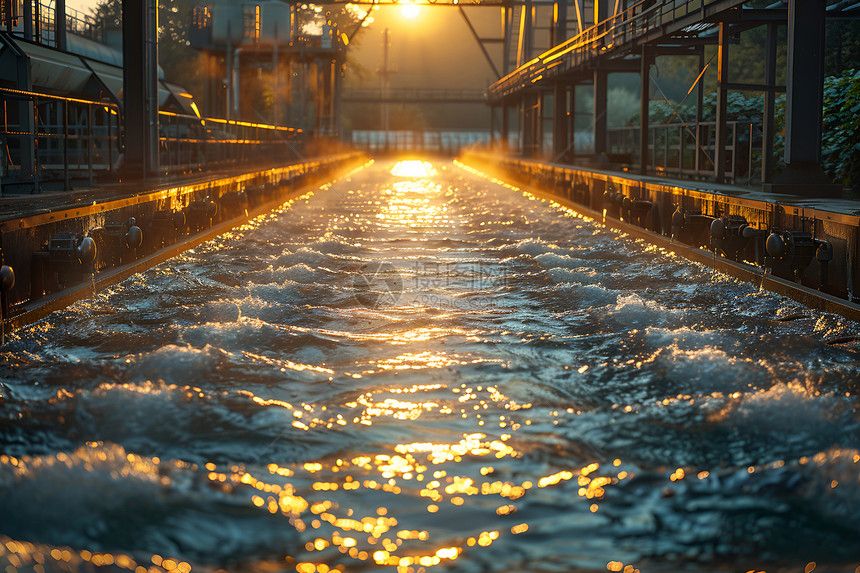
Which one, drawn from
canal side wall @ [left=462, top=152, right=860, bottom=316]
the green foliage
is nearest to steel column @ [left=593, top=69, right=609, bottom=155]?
the green foliage

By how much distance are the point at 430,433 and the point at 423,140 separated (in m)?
99.3

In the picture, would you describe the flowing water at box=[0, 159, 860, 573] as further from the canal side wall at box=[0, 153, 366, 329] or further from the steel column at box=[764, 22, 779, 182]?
the steel column at box=[764, 22, 779, 182]

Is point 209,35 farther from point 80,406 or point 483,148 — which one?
point 80,406

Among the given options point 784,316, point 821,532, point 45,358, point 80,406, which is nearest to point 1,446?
point 80,406

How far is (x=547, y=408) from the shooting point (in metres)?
6.21

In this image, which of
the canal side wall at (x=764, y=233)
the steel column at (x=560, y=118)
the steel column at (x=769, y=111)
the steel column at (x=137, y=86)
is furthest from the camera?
the steel column at (x=560, y=118)

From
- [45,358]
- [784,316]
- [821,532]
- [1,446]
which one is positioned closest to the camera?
[821,532]

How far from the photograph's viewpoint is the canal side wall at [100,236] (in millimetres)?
8961

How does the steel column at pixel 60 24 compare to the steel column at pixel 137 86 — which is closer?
the steel column at pixel 137 86

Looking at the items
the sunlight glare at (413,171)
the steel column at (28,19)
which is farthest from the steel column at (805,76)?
the sunlight glare at (413,171)

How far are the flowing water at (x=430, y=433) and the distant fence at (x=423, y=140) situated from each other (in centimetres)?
8818

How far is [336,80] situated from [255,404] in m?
61.0

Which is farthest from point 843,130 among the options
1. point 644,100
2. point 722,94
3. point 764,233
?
point 764,233

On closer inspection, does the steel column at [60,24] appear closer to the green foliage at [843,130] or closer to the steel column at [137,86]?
the steel column at [137,86]
